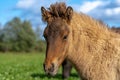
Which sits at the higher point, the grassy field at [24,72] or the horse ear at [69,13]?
the horse ear at [69,13]

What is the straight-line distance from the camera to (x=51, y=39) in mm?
6926

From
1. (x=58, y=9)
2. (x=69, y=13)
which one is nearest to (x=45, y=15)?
(x=58, y=9)

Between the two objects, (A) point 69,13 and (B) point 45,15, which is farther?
(B) point 45,15

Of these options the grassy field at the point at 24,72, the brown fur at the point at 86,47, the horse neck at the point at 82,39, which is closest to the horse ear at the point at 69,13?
the brown fur at the point at 86,47

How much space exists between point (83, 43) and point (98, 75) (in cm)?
70

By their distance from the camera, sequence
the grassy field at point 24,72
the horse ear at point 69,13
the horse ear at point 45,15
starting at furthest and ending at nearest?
the grassy field at point 24,72 < the horse ear at point 45,15 < the horse ear at point 69,13

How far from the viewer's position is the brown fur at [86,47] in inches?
277

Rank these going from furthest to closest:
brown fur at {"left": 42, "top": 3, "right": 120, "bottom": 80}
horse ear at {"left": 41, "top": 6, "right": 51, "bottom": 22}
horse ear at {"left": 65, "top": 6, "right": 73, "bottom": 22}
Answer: horse ear at {"left": 41, "top": 6, "right": 51, "bottom": 22}
horse ear at {"left": 65, "top": 6, "right": 73, "bottom": 22}
brown fur at {"left": 42, "top": 3, "right": 120, "bottom": 80}

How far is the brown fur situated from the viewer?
7.05 m

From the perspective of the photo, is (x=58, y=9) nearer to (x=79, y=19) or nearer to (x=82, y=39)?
(x=79, y=19)

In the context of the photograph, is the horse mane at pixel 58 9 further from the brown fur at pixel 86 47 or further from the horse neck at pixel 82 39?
the horse neck at pixel 82 39

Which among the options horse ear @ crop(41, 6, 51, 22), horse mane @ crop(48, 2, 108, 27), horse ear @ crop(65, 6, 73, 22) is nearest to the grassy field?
horse ear @ crop(41, 6, 51, 22)

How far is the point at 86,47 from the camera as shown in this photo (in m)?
7.30

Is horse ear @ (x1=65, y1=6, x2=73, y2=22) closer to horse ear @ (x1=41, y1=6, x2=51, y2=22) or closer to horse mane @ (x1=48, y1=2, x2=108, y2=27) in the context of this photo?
horse mane @ (x1=48, y1=2, x2=108, y2=27)
